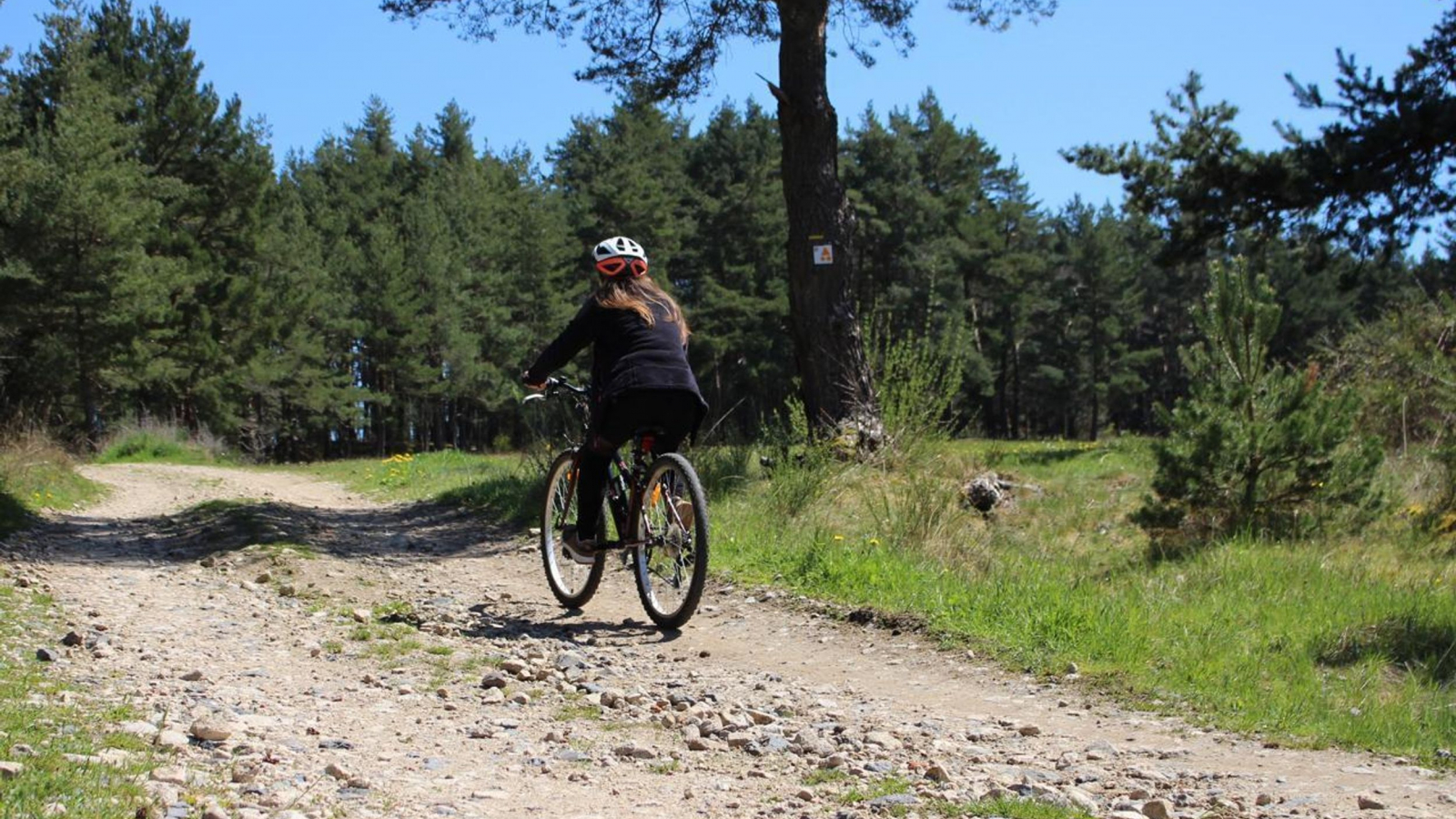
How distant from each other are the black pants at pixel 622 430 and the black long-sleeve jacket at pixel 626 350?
0.19 ft

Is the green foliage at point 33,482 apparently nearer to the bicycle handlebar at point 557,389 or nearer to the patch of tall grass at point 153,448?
the bicycle handlebar at point 557,389

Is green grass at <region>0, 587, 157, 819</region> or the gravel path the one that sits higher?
green grass at <region>0, 587, 157, 819</region>

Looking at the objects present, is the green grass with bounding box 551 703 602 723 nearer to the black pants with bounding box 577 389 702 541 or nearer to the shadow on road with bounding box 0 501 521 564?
the black pants with bounding box 577 389 702 541

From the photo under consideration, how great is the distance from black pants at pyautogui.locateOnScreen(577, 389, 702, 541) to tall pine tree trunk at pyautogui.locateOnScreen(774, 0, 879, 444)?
5067 mm

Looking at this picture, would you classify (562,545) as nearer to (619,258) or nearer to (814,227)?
(619,258)

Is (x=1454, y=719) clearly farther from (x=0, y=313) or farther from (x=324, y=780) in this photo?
(x=0, y=313)

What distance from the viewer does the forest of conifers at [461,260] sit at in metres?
28.9

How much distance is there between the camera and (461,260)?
54938 mm

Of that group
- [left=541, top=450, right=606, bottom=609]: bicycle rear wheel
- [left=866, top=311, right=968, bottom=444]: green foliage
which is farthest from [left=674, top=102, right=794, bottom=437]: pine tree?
[left=541, top=450, right=606, bottom=609]: bicycle rear wheel

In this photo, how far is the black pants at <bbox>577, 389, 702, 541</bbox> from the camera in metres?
5.89

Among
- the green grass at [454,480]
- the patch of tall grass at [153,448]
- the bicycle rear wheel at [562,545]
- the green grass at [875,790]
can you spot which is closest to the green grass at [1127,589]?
the green grass at [454,480]

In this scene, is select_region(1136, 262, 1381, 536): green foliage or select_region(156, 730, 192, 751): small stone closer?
select_region(156, 730, 192, 751): small stone

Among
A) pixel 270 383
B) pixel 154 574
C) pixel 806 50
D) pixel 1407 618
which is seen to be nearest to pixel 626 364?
pixel 154 574

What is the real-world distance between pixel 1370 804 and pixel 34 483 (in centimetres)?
1301
